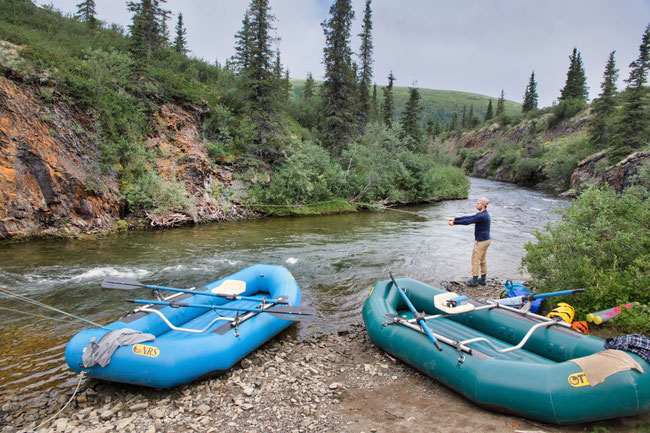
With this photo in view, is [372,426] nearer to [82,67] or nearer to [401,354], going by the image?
[401,354]

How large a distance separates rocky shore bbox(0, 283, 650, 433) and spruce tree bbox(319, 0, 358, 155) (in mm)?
19705

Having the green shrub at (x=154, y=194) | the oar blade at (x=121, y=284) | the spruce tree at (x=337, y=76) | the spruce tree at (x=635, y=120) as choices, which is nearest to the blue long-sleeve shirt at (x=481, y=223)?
the oar blade at (x=121, y=284)

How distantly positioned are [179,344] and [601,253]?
22.7ft

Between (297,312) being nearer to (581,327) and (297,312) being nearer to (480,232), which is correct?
(581,327)

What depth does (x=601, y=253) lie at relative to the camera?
18.6 feet

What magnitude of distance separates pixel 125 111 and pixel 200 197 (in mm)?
5408

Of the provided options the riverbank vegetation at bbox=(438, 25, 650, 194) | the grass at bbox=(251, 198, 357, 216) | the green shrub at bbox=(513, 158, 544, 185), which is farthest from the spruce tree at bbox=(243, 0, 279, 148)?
the green shrub at bbox=(513, 158, 544, 185)

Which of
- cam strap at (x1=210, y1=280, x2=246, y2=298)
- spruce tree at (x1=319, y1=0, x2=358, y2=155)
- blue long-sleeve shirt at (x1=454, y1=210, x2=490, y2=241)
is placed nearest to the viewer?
cam strap at (x1=210, y1=280, x2=246, y2=298)

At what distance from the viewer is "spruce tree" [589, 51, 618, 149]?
120 feet

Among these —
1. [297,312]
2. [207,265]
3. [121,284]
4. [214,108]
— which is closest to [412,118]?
[214,108]


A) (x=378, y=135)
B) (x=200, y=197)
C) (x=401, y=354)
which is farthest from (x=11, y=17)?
(x=401, y=354)

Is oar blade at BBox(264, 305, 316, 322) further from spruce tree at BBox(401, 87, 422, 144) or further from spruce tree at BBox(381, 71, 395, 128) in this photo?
spruce tree at BBox(381, 71, 395, 128)

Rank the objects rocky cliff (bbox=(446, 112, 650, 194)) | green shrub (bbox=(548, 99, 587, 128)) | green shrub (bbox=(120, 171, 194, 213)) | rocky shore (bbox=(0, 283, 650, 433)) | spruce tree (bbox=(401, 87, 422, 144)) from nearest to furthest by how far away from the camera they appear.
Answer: rocky shore (bbox=(0, 283, 650, 433)), green shrub (bbox=(120, 171, 194, 213)), rocky cliff (bbox=(446, 112, 650, 194)), spruce tree (bbox=(401, 87, 422, 144)), green shrub (bbox=(548, 99, 587, 128))

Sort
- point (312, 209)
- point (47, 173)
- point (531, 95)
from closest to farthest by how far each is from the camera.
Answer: point (47, 173) → point (312, 209) → point (531, 95)
